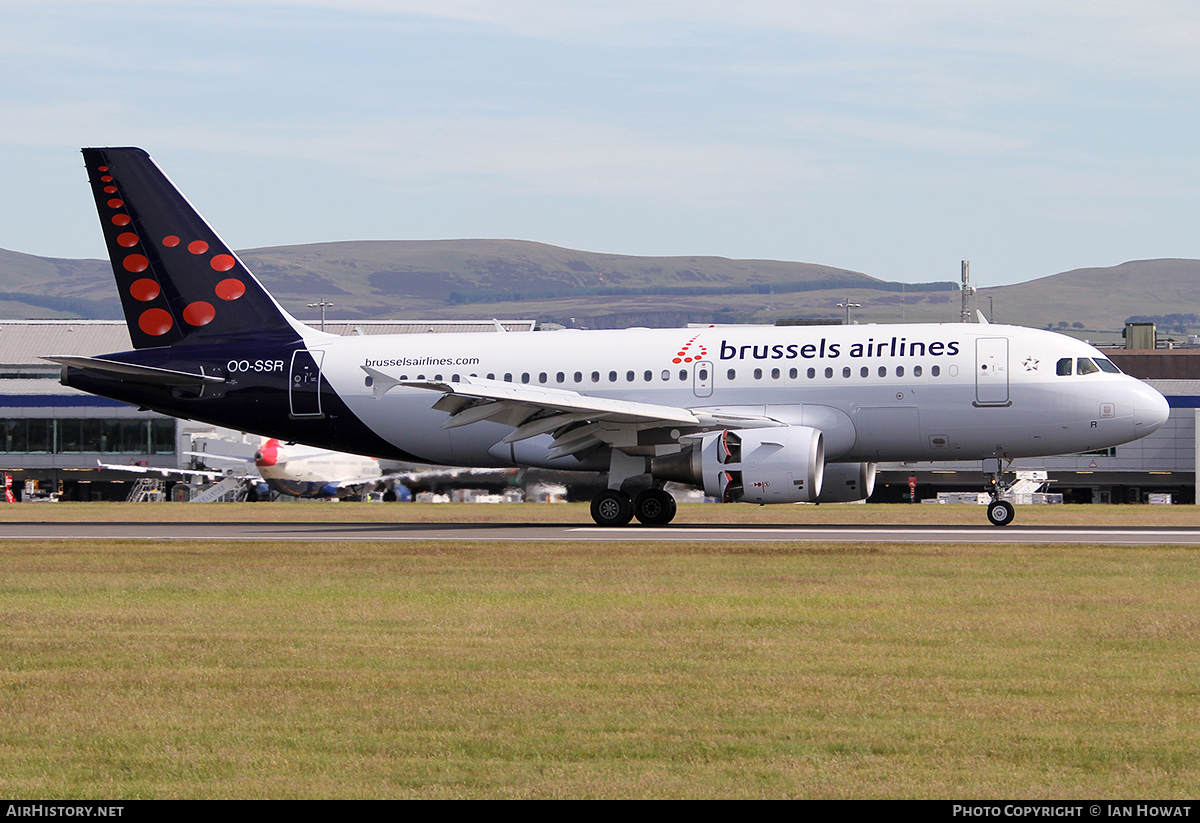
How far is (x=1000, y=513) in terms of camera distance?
33.7 metres

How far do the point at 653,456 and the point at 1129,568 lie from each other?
1301 centimetres

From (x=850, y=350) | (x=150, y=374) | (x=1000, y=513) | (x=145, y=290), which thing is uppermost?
(x=145, y=290)

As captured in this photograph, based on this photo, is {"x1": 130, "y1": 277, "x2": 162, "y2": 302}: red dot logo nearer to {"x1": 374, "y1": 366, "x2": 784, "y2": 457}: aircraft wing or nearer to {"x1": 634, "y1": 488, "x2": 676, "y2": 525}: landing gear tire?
{"x1": 374, "y1": 366, "x2": 784, "y2": 457}: aircraft wing

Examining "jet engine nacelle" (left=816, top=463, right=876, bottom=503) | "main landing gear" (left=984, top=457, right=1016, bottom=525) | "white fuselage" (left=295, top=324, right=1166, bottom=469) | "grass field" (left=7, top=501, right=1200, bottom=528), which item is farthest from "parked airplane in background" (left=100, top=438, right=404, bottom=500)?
"main landing gear" (left=984, top=457, right=1016, bottom=525)

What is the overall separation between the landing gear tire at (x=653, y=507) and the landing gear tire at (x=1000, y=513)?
25.1 ft

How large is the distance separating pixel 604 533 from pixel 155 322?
44.2 ft

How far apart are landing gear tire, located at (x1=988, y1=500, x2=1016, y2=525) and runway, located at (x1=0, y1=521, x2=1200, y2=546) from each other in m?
0.50

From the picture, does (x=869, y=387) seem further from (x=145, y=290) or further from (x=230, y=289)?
(x=145, y=290)

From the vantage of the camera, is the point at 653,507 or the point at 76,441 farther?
the point at 76,441

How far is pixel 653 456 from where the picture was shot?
32469 mm

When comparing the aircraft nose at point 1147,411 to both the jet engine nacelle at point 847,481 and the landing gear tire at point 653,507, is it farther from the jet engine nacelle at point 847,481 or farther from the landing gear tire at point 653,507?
the landing gear tire at point 653,507

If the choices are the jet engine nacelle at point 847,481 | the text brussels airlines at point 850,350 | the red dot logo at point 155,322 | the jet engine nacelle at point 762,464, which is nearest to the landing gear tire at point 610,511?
the jet engine nacelle at point 762,464

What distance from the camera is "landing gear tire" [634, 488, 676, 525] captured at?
3297 centimetres

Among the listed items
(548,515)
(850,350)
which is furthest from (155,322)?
(850,350)
